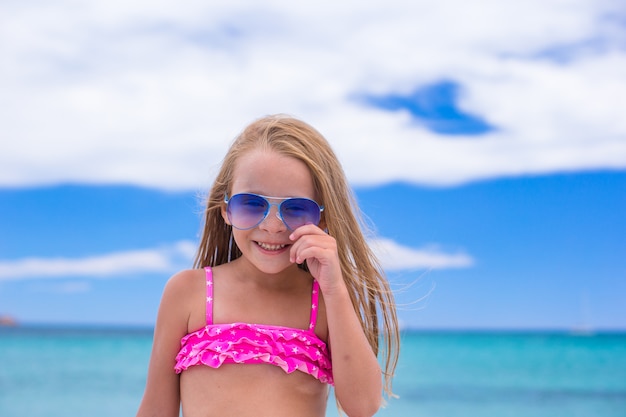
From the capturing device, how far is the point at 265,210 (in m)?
2.54

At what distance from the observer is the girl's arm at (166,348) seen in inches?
105

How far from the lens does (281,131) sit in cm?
270

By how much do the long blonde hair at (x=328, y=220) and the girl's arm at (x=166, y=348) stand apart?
0.81 ft

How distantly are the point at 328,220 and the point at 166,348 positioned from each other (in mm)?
693

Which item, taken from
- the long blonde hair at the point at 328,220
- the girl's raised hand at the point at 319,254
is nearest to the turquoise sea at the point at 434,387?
the long blonde hair at the point at 328,220

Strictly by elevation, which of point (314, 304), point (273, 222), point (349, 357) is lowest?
point (349, 357)

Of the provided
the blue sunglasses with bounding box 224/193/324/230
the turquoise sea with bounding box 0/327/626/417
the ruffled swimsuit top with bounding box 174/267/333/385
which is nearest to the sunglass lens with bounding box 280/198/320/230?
the blue sunglasses with bounding box 224/193/324/230

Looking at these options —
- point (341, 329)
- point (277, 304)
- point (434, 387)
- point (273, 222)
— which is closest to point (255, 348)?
point (277, 304)

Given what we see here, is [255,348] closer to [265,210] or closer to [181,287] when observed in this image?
[181,287]

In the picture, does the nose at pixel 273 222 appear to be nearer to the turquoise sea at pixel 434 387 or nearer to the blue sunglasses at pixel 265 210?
the blue sunglasses at pixel 265 210

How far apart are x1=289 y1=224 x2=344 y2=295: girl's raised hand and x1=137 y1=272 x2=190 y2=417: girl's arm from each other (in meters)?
0.44

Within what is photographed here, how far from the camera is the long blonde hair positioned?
8.71 ft

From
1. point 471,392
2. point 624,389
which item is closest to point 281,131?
point 471,392

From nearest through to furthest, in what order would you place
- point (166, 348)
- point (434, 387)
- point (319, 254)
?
point (319, 254) → point (166, 348) → point (434, 387)
